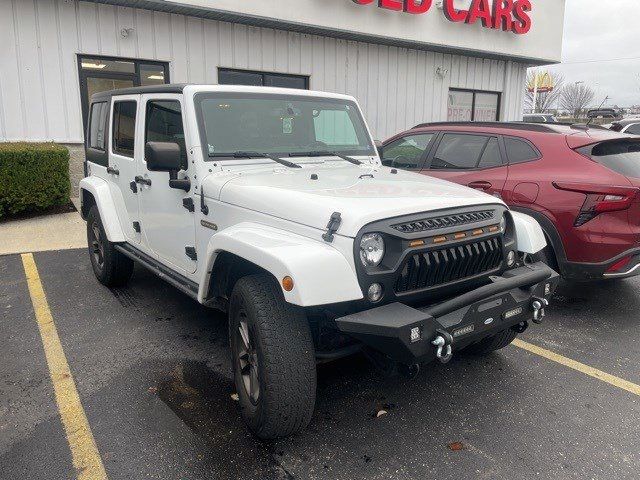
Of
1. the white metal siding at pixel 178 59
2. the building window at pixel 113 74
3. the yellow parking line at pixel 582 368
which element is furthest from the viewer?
the building window at pixel 113 74

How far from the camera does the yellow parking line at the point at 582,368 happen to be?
11.3 feet

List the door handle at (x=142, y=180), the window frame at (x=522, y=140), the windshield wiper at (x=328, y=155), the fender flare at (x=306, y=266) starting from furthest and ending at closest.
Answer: the window frame at (x=522, y=140)
the door handle at (x=142, y=180)
the windshield wiper at (x=328, y=155)
the fender flare at (x=306, y=266)

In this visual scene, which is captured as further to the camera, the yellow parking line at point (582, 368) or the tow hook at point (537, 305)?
the yellow parking line at point (582, 368)

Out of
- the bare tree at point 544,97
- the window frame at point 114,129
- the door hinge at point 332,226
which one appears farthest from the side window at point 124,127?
the bare tree at point 544,97

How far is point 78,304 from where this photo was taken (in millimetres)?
4797

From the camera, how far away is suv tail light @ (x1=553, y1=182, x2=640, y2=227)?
13.8 feet

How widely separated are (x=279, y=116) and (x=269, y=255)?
1713 millimetres

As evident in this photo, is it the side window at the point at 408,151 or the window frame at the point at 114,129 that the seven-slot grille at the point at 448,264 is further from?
the side window at the point at 408,151

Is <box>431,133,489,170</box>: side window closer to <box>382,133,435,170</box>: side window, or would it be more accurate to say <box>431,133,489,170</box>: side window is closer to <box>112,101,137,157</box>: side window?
<box>382,133,435,170</box>: side window

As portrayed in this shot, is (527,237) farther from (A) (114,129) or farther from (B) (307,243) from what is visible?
(A) (114,129)

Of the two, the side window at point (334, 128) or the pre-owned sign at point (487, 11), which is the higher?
the pre-owned sign at point (487, 11)

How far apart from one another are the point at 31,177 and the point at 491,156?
695 centimetres

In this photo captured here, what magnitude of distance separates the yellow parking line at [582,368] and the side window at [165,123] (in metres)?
2.98

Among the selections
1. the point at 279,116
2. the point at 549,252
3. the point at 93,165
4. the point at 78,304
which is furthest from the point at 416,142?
the point at 78,304
